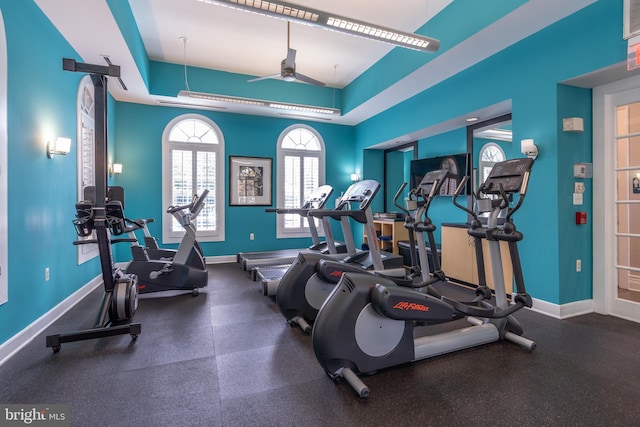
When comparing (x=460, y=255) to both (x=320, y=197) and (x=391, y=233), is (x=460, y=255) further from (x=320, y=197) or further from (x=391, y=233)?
(x=320, y=197)

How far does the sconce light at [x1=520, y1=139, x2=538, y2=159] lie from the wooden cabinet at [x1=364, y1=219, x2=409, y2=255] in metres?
2.84

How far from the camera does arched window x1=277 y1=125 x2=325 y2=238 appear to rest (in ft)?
22.5

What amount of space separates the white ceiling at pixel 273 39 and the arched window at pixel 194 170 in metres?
0.76

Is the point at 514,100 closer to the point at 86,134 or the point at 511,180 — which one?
the point at 511,180

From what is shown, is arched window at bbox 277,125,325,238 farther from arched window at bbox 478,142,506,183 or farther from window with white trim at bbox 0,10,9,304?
window with white trim at bbox 0,10,9,304

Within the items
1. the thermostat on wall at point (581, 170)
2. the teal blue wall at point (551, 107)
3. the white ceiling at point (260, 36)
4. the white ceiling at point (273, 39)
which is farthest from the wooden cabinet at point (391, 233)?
the thermostat on wall at point (581, 170)

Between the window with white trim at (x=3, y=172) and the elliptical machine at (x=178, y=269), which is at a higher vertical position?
the window with white trim at (x=3, y=172)

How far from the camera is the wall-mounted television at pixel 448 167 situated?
202 inches

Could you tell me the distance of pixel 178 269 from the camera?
4074 mm

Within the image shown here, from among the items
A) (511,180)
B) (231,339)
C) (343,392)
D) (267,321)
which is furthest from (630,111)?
(231,339)

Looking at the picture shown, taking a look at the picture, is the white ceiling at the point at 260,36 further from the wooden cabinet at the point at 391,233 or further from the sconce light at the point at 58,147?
the wooden cabinet at the point at 391,233

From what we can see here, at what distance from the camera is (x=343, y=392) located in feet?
6.40

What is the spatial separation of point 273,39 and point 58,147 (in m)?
3.14

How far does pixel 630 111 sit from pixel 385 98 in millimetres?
3190
